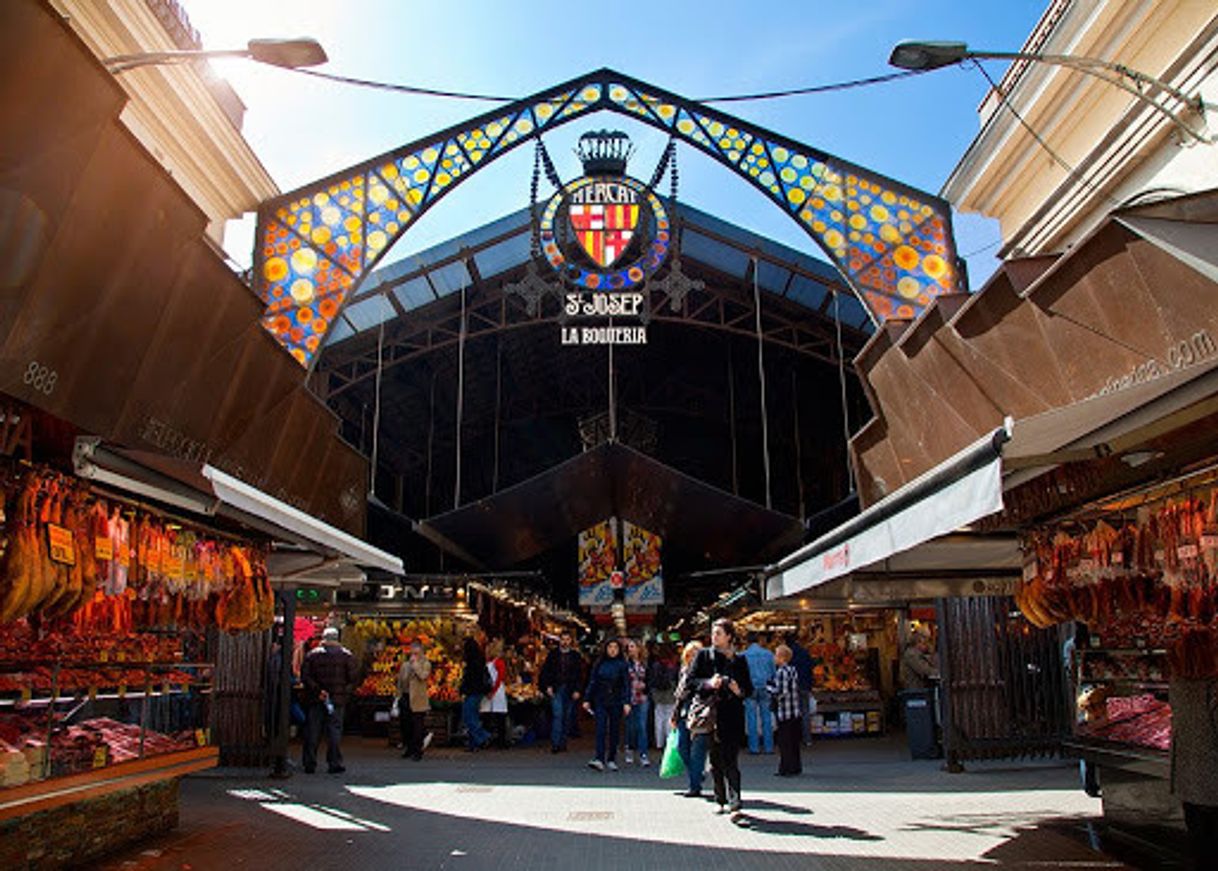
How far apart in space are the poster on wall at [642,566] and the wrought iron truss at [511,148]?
970 cm

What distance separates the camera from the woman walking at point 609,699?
39.5ft

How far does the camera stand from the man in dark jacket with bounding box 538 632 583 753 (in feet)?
Result: 48.3

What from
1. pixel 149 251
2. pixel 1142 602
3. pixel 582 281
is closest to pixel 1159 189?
pixel 1142 602

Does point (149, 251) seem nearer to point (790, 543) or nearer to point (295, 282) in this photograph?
point (295, 282)

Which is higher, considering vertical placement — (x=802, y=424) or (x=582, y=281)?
(x=802, y=424)

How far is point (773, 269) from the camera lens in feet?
64.1

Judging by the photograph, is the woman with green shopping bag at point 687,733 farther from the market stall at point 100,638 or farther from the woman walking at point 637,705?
the market stall at point 100,638

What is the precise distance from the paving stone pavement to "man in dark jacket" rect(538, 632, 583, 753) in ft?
9.25

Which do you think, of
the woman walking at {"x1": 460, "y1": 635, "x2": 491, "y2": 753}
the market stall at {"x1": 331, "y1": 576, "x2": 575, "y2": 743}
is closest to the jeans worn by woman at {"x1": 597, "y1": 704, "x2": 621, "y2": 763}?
the woman walking at {"x1": 460, "y1": 635, "x2": 491, "y2": 753}

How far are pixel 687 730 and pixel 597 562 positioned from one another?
10.9 metres

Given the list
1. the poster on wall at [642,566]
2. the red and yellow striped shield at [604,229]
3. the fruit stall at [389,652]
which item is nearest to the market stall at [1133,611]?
the red and yellow striped shield at [604,229]

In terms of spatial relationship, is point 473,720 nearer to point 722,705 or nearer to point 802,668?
point 802,668

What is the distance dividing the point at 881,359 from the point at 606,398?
18.3 metres

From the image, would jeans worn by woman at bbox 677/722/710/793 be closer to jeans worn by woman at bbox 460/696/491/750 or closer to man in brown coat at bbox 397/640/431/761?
man in brown coat at bbox 397/640/431/761
